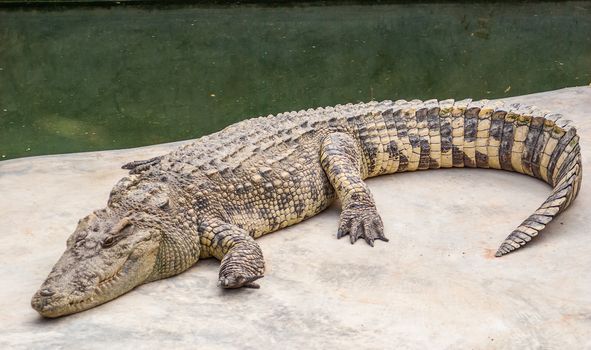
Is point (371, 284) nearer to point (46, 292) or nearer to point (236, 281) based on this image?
point (236, 281)

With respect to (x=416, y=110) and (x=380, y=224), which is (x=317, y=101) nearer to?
(x=416, y=110)

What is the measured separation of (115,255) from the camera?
4.12m

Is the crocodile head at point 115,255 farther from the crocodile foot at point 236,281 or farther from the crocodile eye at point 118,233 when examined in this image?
the crocodile foot at point 236,281

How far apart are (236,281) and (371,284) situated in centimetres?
75

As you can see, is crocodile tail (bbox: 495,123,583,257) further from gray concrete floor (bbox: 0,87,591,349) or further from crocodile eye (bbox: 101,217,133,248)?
crocodile eye (bbox: 101,217,133,248)

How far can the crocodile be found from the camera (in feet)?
13.6

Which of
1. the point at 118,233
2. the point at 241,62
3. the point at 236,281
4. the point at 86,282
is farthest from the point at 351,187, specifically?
the point at 241,62

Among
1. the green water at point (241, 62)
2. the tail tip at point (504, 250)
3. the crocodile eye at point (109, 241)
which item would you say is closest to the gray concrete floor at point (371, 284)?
the tail tip at point (504, 250)

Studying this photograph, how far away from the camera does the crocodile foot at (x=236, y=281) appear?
415cm

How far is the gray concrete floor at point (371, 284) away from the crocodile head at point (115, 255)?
0.08 m

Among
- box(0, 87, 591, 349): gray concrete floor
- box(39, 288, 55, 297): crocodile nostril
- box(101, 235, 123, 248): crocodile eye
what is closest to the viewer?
Answer: box(0, 87, 591, 349): gray concrete floor

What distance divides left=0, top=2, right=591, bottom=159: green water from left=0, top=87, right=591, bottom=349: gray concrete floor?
10.2 feet

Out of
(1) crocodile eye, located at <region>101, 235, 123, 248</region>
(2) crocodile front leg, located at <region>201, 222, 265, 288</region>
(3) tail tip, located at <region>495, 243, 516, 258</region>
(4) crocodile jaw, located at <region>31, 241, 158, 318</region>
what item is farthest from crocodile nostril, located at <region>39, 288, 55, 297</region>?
(3) tail tip, located at <region>495, 243, 516, 258</region>

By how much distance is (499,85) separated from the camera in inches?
388
